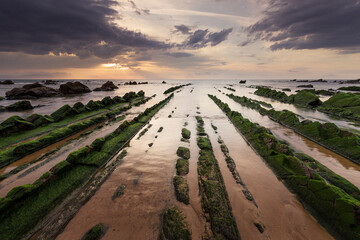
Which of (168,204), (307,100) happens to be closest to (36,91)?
(168,204)

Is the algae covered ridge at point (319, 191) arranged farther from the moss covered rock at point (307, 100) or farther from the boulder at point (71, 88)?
the boulder at point (71, 88)

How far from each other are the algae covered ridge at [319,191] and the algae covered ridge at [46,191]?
1147 cm

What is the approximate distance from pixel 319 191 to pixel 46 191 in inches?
503

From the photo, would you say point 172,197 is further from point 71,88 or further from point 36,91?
point 71,88

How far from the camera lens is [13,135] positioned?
14.3m

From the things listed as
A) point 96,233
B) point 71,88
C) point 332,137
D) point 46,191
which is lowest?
point 96,233

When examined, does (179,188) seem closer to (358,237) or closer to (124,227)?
(124,227)

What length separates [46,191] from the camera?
22.8 ft

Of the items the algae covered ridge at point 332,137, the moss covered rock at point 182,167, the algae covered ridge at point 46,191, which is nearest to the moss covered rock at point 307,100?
the algae covered ridge at point 332,137

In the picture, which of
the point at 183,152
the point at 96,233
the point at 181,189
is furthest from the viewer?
the point at 183,152

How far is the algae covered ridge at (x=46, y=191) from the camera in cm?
550

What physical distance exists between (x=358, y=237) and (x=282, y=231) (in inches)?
91.2

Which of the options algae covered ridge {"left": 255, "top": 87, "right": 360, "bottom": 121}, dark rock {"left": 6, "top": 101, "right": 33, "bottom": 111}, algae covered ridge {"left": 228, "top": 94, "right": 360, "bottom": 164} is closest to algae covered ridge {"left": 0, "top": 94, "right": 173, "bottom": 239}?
algae covered ridge {"left": 228, "top": 94, "right": 360, "bottom": 164}

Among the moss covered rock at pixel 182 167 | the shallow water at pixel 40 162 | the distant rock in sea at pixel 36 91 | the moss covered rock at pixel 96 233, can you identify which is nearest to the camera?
the moss covered rock at pixel 96 233
